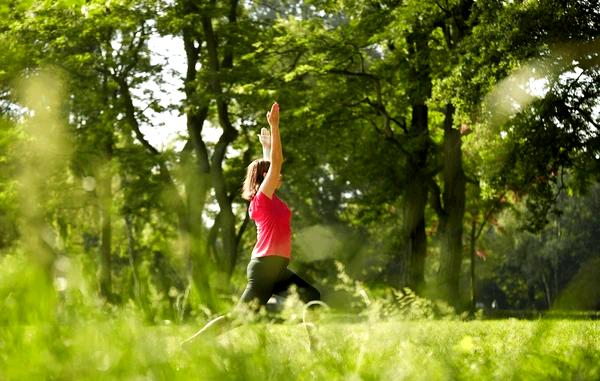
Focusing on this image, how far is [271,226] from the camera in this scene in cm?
720

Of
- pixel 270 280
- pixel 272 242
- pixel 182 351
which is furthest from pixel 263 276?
pixel 182 351

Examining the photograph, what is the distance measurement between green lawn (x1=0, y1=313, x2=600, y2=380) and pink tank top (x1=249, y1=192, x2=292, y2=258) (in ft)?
14.0

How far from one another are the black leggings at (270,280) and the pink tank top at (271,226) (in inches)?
2.6

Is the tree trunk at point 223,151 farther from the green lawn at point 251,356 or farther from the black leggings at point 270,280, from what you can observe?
the green lawn at point 251,356

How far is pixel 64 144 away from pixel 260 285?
25236mm

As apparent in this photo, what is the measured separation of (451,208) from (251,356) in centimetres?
2422

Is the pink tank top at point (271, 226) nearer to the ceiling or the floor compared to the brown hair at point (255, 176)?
nearer to the floor

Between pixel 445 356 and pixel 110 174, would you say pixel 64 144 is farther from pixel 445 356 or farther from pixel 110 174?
pixel 445 356

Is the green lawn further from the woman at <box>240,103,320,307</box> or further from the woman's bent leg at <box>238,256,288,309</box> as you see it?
the woman at <box>240,103,320,307</box>

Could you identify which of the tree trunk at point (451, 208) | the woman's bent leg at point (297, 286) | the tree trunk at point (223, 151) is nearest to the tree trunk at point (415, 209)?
the tree trunk at point (451, 208)

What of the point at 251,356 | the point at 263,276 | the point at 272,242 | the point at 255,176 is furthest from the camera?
the point at 255,176

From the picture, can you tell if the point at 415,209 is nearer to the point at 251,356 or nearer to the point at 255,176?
the point at 255,176

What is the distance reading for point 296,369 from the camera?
2611 millimetres

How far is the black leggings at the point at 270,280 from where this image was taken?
696 cm
